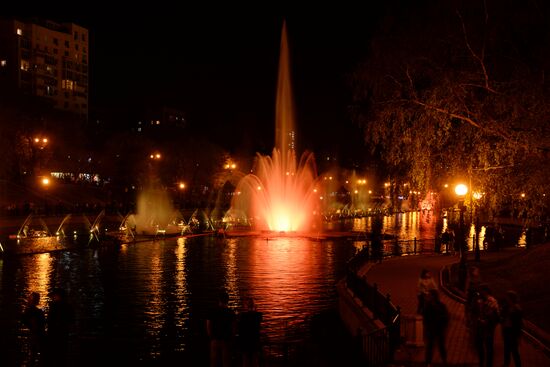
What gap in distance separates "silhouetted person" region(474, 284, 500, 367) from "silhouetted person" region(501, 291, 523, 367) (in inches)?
8.0

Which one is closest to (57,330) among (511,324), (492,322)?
(492,322)

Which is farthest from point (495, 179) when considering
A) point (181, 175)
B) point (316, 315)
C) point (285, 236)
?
point (181, 175)

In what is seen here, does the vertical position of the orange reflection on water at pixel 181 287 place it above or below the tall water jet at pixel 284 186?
below

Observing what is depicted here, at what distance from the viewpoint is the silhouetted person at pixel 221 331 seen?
12195 millimetres

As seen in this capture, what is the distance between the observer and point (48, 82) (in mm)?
140250

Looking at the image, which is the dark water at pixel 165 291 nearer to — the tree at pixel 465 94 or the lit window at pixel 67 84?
the tree at pixel 465 94

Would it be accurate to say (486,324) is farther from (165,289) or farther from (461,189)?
(165,289)

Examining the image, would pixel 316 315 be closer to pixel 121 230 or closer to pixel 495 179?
pixel 495 179

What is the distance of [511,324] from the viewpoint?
1264 cm

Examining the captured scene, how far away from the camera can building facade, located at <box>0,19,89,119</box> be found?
132500 mm

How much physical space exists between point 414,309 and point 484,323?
7.23 m

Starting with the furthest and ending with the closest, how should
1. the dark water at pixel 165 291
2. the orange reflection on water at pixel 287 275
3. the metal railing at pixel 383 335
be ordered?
the orange reflection on water at pixel 287 275, the dark water at pixel 165 291, the metal railing at pixel 383 335

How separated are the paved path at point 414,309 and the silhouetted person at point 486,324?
75 cm

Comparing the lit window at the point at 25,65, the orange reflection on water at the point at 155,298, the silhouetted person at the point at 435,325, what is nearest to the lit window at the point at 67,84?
the lit window at the point at 25,65
